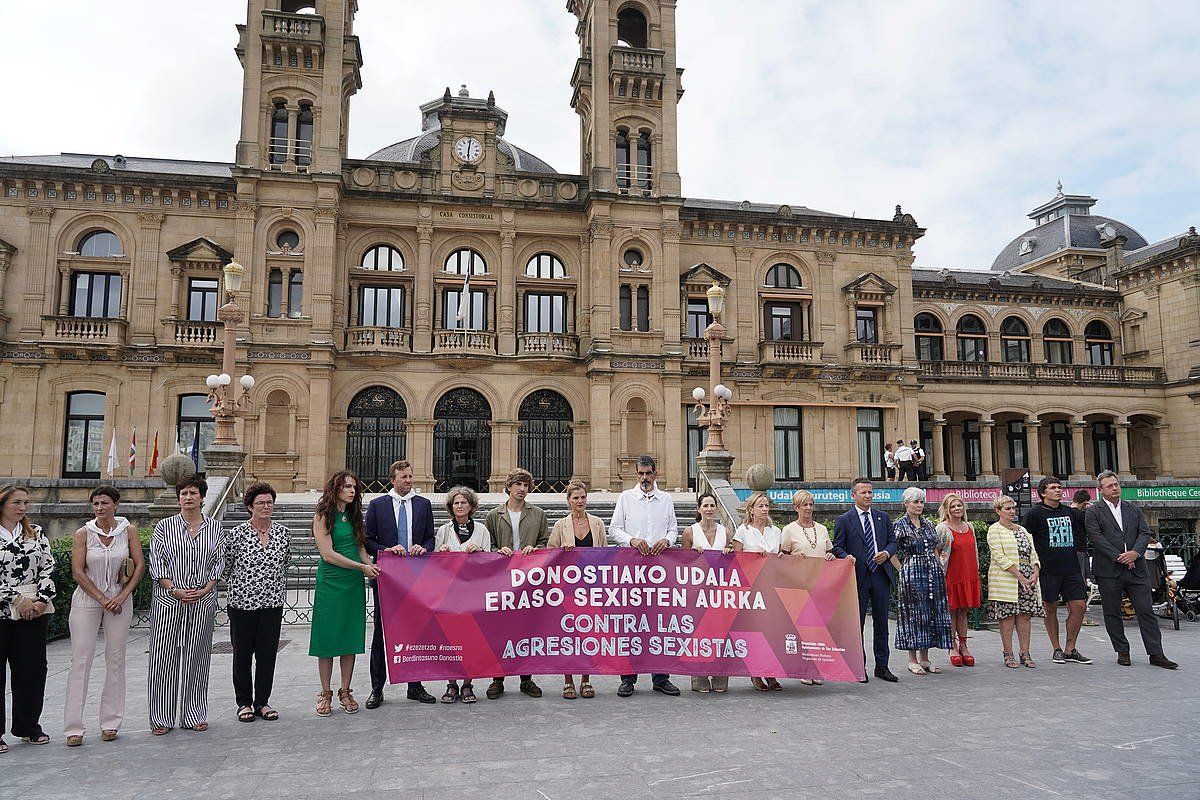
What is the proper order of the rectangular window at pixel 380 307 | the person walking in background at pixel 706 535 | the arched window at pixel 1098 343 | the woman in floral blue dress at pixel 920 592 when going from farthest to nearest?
1. the arched window at pixel 1098 343
2. the rectangular window at pixel 380 307
3. the woman in floral blue dress at pixel 920 592
4. the person walking in background at pixel 706 535

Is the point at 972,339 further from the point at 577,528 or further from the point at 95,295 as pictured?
the point at 95,295

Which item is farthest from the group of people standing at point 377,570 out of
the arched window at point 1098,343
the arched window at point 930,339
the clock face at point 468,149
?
the arched window at point 1098,343

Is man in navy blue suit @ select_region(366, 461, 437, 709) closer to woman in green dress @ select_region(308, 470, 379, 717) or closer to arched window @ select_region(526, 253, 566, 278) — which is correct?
woman in green dress @ select_region(308, 470, 379, 717)

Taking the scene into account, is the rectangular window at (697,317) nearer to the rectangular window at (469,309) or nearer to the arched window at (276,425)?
the rectangular window at (469,309)

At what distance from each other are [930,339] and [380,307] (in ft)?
85.1

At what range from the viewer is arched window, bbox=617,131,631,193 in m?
30.9

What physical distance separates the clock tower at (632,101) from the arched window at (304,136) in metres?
10.6

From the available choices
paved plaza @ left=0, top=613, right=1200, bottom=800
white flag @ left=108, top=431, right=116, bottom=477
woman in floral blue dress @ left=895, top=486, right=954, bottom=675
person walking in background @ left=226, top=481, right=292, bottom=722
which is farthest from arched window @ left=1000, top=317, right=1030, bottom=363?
person walking in background @ left=226, top=481, right=292, bottom=722

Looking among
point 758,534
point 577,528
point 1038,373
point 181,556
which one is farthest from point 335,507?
point 1038,373

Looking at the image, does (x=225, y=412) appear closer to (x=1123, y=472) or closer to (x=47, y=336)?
(x=47, y=336)

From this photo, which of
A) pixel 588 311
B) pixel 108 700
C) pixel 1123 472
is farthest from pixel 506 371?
pixel 1123 472

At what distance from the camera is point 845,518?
30.9 feet

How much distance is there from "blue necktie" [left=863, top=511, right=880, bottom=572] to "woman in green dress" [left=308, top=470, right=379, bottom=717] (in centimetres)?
558

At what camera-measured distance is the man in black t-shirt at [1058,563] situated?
10055 mm
